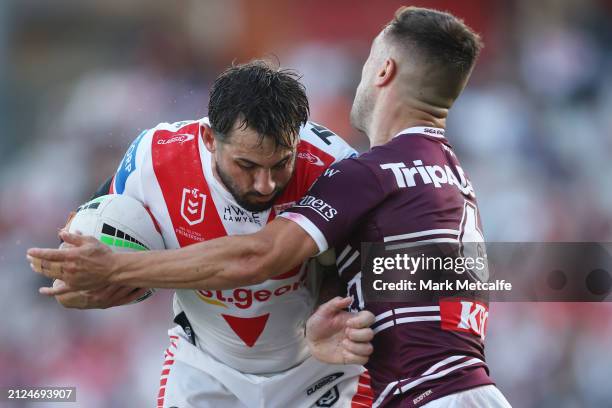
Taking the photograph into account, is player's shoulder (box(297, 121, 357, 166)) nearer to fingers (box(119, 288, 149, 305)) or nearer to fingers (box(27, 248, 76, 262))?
fingers (box(119, 288, 149, 305))

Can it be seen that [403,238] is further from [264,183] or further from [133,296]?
[133,296]

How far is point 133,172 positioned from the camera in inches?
157

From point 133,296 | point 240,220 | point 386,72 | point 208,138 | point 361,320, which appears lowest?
point 361,320

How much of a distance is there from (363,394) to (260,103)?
1520mm

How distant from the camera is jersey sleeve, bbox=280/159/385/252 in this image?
3.43 m

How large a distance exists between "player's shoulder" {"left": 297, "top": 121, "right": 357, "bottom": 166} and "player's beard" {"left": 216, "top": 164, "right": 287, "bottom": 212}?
286 millimetres

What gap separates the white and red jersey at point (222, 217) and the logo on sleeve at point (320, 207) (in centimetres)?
39

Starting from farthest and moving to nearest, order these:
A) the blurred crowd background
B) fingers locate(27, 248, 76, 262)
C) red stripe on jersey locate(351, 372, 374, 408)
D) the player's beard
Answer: the blurred crowd background, red stripe on jersey locate(351, 372, 374, 408), the player's beard, fingers locate(27, 248, 76, 262)

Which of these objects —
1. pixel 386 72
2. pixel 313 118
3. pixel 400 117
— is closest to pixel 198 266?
pixel 400 117

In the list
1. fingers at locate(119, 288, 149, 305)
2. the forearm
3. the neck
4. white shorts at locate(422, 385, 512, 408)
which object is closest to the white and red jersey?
the neck

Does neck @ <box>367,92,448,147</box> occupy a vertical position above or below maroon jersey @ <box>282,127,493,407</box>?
above

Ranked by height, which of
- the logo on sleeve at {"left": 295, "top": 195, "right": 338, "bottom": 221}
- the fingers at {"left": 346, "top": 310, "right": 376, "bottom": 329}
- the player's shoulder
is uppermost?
the player's shoulder

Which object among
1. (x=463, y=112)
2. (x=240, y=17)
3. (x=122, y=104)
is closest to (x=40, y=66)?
(x=122, y=104)

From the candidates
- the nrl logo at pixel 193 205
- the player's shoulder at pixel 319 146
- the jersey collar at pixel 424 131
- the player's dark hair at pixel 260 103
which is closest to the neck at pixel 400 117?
the jersey collar at pixel 424 131
